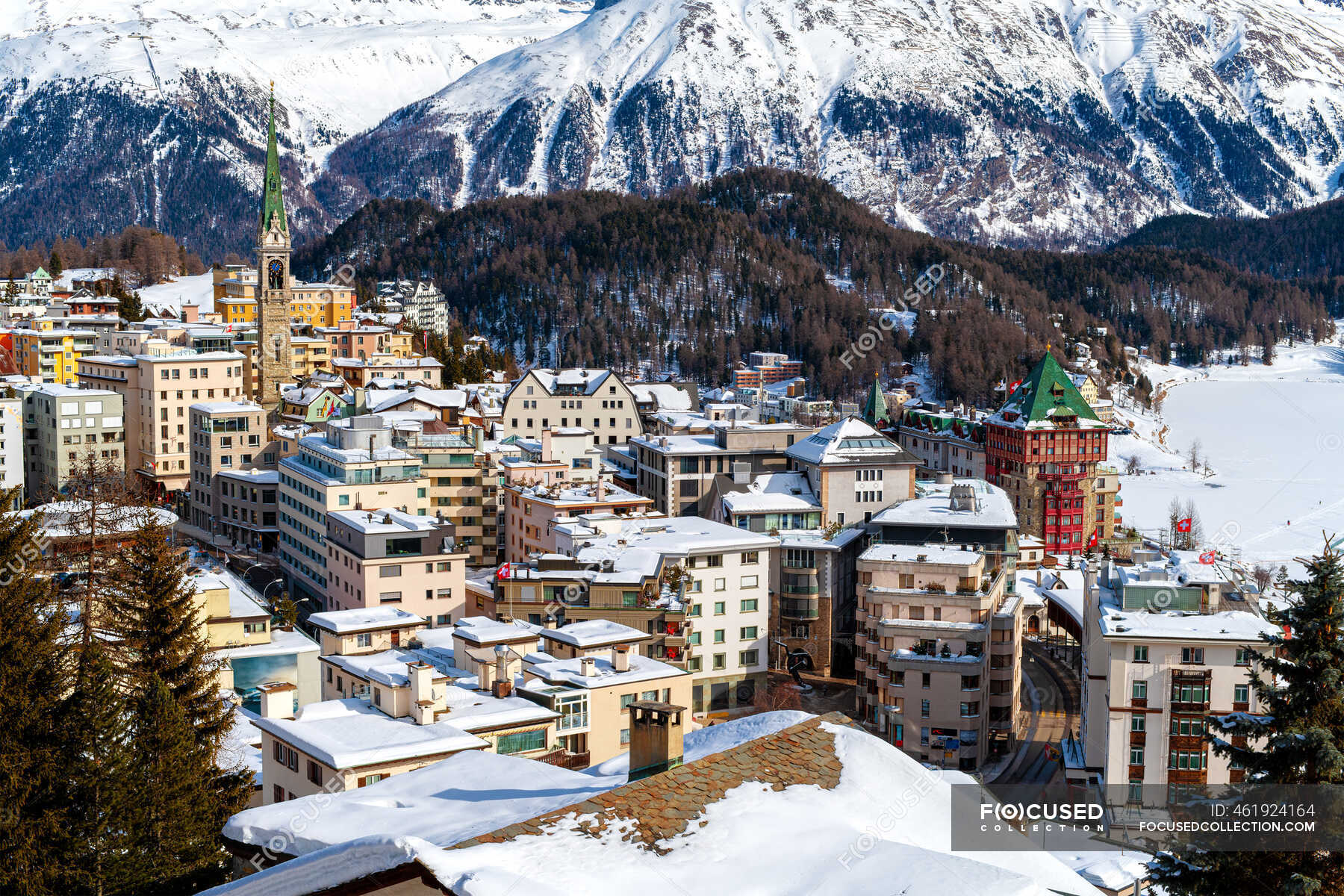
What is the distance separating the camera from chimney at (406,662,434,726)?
35.3 m

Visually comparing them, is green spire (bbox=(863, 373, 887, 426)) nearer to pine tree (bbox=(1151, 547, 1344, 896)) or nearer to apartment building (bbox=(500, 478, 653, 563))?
apartment building (bbox=(500, 478, 653, 563))

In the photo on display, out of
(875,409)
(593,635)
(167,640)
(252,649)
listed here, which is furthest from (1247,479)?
(167,640)

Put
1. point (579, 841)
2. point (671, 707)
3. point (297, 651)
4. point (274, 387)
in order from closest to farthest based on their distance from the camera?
point (579, 841), point (671, 707), point (297, 651), point (274, 387)

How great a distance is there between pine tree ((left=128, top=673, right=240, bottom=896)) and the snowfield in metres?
85.3

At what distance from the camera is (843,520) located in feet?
261

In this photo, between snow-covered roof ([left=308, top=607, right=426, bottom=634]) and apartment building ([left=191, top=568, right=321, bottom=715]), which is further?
apartment building ([left=191, top=568, right=321, bottom=715])

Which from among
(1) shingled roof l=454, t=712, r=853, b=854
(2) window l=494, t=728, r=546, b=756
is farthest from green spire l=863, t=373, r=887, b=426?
(1) shingled roof l=454, t=712, r=853, b=854

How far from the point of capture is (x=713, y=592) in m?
64.7

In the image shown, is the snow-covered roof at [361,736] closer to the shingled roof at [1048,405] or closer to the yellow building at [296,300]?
the shingled roof at [1048,405]

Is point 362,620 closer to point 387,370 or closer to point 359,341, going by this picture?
point 387,370

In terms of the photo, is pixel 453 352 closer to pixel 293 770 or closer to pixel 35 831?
pixel 293 770

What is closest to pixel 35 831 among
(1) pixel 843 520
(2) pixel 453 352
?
(1) pixel 843 520

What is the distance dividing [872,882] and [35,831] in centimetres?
1471

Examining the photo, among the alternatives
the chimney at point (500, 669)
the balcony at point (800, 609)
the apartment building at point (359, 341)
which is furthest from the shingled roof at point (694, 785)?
the apartment building at point (359, 341)
